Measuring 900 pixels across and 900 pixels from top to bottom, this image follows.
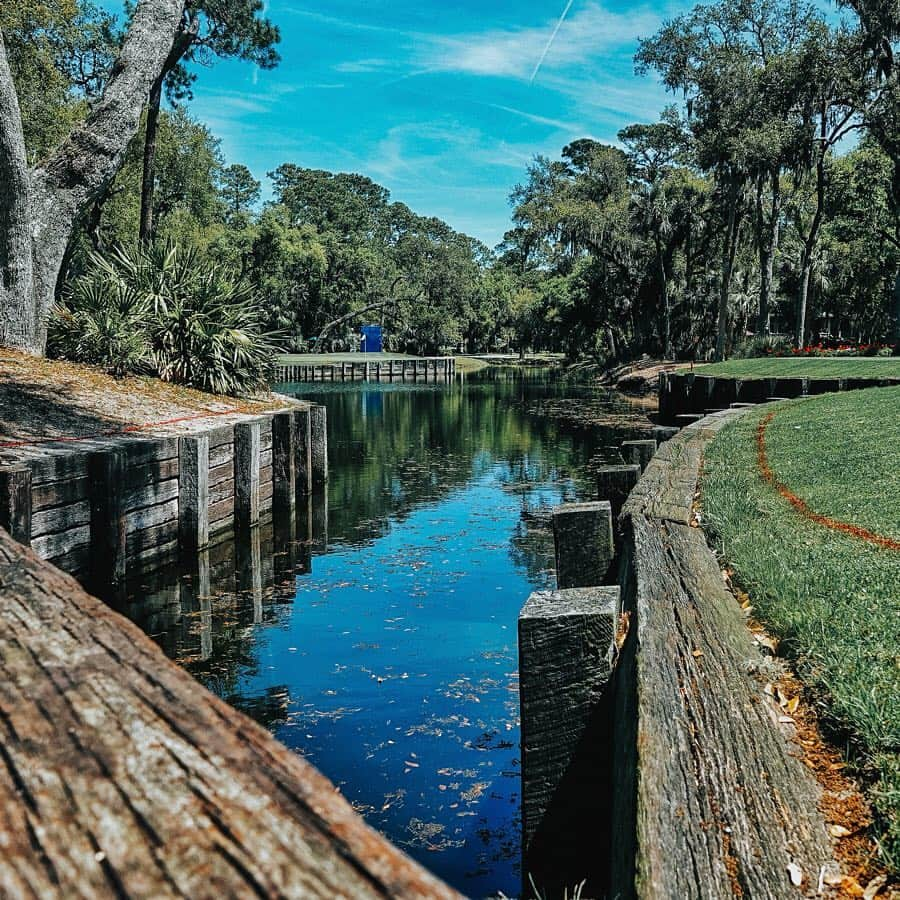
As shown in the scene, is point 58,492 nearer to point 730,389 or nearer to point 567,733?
point 567,733

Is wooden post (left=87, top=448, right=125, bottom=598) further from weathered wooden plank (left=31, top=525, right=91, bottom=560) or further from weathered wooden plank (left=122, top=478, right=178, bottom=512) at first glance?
weathered wooden plank (left=122, top=478, right=178, bottom=512)

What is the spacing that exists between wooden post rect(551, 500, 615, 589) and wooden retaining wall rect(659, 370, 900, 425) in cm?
1310

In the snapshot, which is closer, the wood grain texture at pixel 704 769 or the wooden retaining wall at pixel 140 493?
the wood grain texture at pixel 704 769

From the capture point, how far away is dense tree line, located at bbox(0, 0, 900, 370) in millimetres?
16422

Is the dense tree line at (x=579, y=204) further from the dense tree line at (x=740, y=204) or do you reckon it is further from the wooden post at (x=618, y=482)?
the wooden post at (x=618, y=482)

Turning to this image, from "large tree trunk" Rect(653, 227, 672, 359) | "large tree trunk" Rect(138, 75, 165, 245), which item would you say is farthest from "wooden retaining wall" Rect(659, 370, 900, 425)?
"large tree trunk" Rect(653, 227, 672, 359)

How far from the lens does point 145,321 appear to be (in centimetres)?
1678

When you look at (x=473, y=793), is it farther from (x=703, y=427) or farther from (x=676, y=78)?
(x=676, y=78)

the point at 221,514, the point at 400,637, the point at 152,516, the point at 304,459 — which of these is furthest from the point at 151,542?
the point at 304,459

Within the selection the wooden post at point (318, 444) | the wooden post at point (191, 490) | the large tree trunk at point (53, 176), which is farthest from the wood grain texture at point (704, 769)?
the large tree trunk at point (53, 176)

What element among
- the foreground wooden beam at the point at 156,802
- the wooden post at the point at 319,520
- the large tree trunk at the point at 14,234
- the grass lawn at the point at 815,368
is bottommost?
the wooden post at the point at 319,520

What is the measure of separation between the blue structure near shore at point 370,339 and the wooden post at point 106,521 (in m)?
69.5

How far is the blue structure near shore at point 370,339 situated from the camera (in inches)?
3093

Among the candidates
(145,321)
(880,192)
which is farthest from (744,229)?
(145,321)
